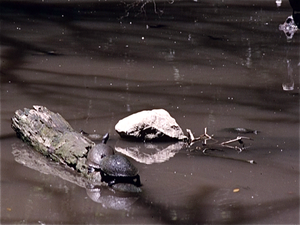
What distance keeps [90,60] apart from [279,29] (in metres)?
5.11

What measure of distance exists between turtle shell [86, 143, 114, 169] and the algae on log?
0.09 meters

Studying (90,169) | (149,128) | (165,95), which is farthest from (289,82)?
(90,169)

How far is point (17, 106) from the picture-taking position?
6.38 meters

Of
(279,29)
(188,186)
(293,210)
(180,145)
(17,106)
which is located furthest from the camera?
(279,29)

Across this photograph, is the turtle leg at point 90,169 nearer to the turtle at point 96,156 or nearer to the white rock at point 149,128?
the turtle at point 96,156

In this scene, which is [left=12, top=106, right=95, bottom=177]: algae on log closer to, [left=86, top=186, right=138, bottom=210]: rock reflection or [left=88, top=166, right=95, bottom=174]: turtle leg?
[left=88, top=166, right=95, bottom=174]: turtle leg

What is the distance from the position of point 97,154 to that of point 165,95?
2.69m

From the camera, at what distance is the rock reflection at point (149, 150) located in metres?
5.15

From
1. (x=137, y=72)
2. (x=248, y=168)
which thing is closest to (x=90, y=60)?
(x=137, y=72)

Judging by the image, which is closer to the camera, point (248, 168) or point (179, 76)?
point (248, 168)

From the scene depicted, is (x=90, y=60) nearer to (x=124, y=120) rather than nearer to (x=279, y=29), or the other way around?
(x=124, y=120)

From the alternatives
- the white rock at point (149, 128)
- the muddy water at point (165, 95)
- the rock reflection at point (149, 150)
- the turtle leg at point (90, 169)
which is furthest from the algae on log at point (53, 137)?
the white rock at point (149, 128)

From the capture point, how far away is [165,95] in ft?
23.4

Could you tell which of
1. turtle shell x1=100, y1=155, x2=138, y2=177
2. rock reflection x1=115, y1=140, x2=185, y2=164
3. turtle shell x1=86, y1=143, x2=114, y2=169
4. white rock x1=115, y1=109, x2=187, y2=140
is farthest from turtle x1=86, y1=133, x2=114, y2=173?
white rock x1=115, y1=109, x2=187, y2=140
